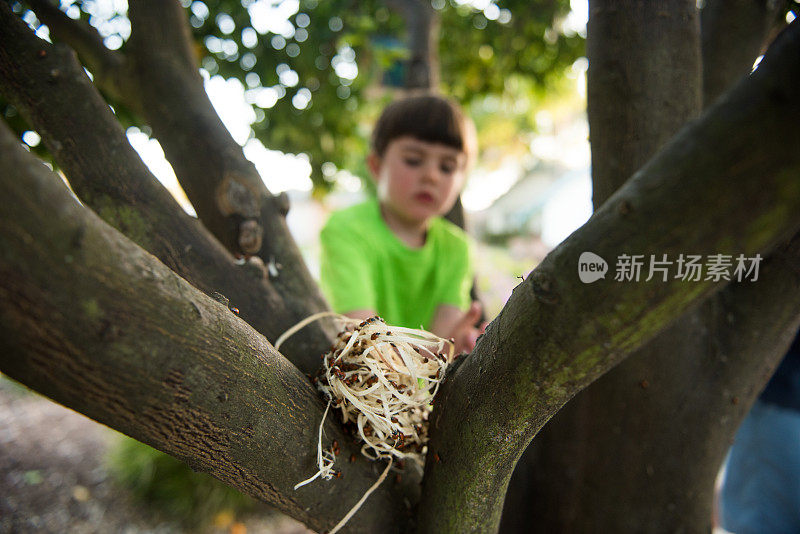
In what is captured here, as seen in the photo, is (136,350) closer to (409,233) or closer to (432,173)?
(432,173)

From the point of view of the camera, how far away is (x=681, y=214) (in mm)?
626

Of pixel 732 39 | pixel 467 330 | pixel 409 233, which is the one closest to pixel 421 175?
pixel 409 233

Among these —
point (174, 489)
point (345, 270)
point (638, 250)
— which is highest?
point (345, 270)

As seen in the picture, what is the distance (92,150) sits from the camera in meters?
1.14

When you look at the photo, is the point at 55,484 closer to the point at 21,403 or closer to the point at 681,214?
the point at 21,403

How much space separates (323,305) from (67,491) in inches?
135

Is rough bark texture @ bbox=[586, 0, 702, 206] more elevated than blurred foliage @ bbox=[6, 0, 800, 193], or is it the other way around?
blurred foliage @ bbox=[6, 0, 800, 193]

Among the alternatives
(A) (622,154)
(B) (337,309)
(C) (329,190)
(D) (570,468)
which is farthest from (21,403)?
(A) (622,154)

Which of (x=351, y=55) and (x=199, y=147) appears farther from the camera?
(x=351, y=55)

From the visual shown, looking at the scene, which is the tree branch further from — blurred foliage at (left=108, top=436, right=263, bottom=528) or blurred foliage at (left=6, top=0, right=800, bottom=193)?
blurred foliage at (left=108, top=436, right=263, bottom=528)

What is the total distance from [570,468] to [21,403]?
567 centimetres

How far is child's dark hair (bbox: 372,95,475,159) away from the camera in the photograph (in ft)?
7.20

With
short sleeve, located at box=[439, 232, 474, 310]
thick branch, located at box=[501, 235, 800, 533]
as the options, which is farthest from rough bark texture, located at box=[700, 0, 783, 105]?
short sleeve, located at box=[439, 232, 474, 310]

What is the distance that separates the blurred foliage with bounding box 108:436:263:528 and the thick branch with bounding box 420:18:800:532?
337 cm
